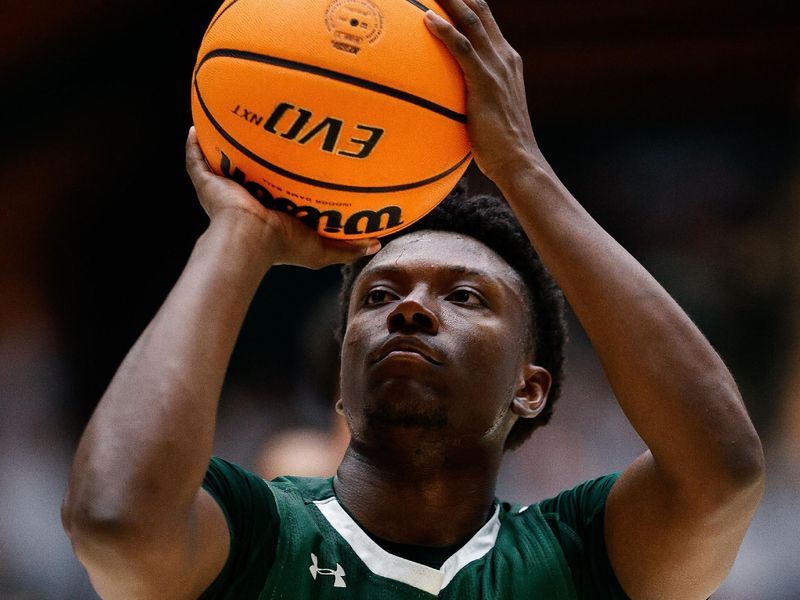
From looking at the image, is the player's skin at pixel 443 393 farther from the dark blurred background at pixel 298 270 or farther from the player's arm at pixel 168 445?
the dark blurred background at pixel 298 270

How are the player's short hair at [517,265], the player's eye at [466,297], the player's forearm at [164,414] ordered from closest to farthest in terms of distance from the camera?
the player's forearm at [164,414]
the player's eye at [466,297]
the player's short hair at [517,265]

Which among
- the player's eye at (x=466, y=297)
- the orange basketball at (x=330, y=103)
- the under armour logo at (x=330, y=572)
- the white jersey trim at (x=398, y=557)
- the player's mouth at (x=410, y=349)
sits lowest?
the white jersey trim at (x=398, y=557)

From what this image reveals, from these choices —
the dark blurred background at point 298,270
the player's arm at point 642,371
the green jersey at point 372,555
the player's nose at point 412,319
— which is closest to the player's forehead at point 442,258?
the player's nose at point 412,319

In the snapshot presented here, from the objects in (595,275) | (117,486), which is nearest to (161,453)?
(117,486)

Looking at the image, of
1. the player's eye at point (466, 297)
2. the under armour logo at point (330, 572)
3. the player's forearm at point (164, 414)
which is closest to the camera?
the player's forearm at point (164, 414)

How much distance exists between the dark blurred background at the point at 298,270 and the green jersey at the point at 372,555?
3.49 metres

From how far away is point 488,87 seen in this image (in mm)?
2713

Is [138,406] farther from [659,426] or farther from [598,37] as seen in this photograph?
[598,37]

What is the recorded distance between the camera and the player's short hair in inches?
144

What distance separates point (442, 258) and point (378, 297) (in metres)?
0.24

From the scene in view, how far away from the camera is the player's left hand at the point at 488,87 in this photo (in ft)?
8.77

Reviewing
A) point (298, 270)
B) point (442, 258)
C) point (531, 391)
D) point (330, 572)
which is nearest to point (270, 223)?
point (442, 258)

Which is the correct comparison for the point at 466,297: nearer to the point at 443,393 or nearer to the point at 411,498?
the point at 443,393

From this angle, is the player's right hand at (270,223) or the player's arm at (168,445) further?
the player's right hand at (270,223)
